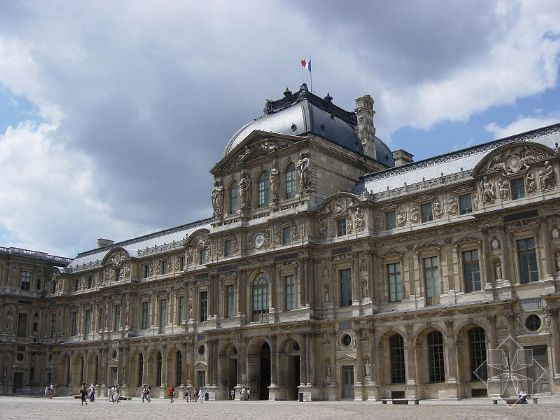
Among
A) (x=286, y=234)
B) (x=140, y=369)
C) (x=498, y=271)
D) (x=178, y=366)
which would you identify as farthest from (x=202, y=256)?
(x=498, y=271)

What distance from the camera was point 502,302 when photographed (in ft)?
137

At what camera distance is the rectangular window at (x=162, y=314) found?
68625 mm

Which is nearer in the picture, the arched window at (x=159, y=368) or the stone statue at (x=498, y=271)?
the stone statue at (x=498, y=271)

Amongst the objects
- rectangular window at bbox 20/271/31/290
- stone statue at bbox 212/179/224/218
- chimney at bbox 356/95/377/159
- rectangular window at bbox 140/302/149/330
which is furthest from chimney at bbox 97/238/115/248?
chimney at bbox 356/95/377/159

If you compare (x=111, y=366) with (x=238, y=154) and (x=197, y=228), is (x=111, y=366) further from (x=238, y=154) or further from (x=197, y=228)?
(x=238, y=154)

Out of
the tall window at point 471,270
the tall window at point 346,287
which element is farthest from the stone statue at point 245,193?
the tall window at point 471,270

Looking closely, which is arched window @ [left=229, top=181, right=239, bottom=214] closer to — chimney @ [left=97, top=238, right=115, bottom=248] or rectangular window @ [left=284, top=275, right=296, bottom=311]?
rectangular window @ [left=284, top=275, right=296, bottom=311]

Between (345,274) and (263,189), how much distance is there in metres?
11.4

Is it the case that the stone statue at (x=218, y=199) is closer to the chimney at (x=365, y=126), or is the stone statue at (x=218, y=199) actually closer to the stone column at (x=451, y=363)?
the chimney at (x=365, y=126)

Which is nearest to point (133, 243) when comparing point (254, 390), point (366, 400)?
point (254, 390)

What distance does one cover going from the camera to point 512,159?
43406mm

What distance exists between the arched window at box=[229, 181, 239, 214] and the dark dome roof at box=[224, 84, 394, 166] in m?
3.74

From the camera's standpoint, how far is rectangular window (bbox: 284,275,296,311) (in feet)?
174

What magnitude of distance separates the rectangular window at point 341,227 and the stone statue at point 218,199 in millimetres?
12854
